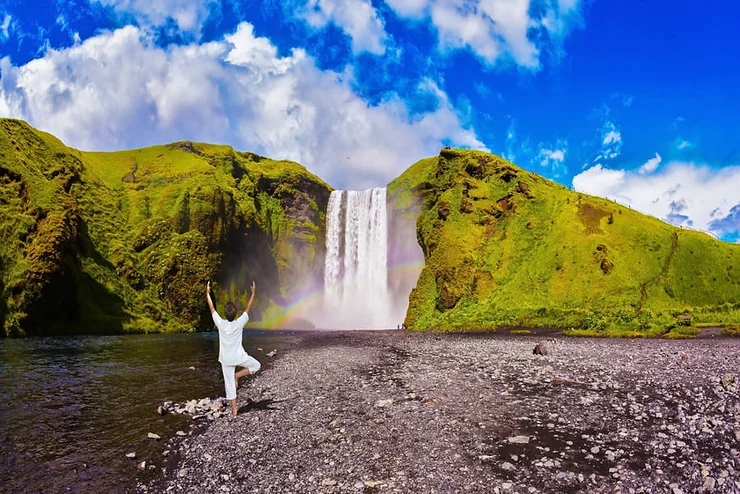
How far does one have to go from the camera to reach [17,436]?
40.4ft

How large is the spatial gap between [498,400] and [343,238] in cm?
10023

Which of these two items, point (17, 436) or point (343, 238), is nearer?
point (17, 436)

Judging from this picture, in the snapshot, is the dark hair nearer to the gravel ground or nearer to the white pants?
the white pants

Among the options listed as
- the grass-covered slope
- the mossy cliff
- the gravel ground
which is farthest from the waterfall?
the gravel ground

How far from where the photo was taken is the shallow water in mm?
9750

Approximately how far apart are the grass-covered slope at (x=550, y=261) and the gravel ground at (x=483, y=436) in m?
31.6

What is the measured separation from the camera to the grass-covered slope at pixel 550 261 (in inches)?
2066

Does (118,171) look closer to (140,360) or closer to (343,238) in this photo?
(343,238)

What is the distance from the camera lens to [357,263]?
10819 centimetres

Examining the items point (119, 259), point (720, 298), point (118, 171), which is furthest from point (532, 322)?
point (118, 171)

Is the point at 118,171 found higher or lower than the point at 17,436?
higher

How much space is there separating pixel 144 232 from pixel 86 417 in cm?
8818

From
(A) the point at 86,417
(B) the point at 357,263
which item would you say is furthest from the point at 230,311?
(B) the point at 357,263

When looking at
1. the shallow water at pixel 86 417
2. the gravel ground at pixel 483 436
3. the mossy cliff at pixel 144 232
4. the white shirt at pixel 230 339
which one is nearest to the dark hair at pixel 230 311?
the white shirt at pixel 230 339
